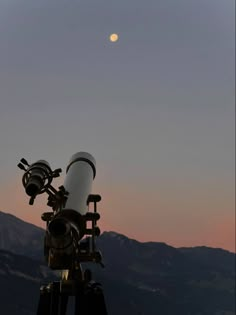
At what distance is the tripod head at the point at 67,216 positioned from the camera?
13.2m

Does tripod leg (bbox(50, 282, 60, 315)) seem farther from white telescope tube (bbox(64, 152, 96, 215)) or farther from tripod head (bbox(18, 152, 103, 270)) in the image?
white telescope tube (bbox(64, 152, 96, 215))

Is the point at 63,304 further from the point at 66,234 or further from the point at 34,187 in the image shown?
the point at 34,187

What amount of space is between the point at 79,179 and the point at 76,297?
3.89 m

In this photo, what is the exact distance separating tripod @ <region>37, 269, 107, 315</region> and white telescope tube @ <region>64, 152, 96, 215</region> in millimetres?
1779

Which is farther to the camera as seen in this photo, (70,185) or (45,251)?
(70,185)

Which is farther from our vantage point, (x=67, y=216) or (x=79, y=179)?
(x=79, y=179)

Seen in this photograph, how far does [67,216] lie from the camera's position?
555 inches

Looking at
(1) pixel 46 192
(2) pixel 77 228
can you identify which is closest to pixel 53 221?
(2) pixel 77 228

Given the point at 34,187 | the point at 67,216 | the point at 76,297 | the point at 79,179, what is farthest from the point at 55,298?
the point at 79,179

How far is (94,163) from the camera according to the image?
60.3ft

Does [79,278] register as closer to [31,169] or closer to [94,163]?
[31,169]

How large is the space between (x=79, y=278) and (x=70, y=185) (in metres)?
3.04

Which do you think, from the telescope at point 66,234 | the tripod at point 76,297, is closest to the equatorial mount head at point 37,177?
the telescope at point 66,234

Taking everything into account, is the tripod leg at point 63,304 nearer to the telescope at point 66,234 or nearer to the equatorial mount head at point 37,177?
the telescope at point 66,234
